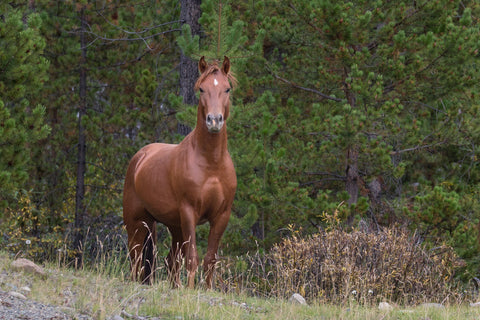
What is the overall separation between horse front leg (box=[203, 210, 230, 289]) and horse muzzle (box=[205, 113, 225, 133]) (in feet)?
3.39

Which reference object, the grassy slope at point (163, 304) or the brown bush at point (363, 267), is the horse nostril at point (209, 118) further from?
the brown bush at point (363, 267)

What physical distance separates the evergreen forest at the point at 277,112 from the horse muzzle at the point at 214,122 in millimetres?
2187

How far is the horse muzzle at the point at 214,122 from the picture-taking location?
19.9 feet

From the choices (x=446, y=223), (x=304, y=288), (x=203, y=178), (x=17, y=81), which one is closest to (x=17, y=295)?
(x=203, y=178)

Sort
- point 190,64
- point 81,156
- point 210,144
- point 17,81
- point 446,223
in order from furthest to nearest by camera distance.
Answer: point 81,156 < point 190,64 < point 446,223 < point 17,81 < point 210,144

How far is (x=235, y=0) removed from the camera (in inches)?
509

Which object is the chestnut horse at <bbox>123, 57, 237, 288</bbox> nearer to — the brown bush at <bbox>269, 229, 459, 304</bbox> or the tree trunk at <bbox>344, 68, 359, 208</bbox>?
the brown bush at <bbox>269, 229, 459, 304</bbox>

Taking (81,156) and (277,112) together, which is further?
(81,156)

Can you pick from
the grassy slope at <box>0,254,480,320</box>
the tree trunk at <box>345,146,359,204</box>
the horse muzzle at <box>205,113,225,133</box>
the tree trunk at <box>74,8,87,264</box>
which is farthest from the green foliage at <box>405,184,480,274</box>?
the tree trunk at <box>74,8,87,264</box>

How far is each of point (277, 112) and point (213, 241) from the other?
583cm

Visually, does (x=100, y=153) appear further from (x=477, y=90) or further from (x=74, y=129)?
(x=477, y=90)

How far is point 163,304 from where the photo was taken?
218 inches

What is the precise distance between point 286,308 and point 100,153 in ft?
32.6

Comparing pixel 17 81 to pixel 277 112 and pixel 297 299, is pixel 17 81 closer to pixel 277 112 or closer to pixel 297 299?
pixel 277 112
